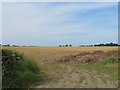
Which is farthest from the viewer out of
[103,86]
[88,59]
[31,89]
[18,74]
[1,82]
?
[88,59]

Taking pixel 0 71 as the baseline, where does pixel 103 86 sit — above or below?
below

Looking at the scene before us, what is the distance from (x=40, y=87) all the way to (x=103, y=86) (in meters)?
2.32

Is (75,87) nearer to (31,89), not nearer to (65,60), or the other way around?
(31,89)

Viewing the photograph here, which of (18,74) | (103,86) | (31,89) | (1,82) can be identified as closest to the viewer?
(1,82)

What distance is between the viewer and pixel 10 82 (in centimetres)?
879

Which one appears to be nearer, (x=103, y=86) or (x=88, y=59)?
(x=103, y=86)

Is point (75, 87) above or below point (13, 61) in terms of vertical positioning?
below

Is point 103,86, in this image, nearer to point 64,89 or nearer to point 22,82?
point 64,89

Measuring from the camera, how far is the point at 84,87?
924cm

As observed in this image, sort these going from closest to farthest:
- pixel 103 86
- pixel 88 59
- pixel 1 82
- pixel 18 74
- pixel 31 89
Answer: pixel 1 82 → pixel 31 89 → pixel 103 86 → pixel 18 74 → pixel 88 59

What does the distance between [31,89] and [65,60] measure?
15.3 m

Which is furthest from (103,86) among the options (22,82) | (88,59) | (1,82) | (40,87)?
(88,59)

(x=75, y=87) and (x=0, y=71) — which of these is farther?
(x=75, y=87)


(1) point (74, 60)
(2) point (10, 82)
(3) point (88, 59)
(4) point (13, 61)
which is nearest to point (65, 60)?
(1) point (74, 60)
